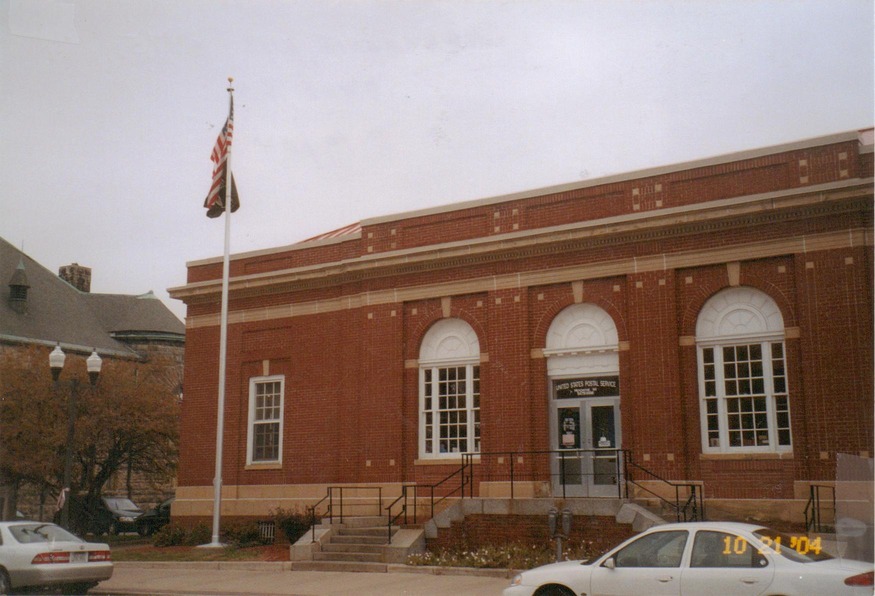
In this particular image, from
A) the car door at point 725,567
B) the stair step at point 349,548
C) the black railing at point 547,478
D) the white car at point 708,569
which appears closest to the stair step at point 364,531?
the black railing at point 547,478

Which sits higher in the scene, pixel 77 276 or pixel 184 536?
pixel 77 276

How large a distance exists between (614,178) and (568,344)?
4.23 m

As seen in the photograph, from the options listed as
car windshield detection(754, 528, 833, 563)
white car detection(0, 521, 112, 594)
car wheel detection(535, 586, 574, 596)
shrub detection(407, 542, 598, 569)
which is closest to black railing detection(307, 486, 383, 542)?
shrub detection(407, 542, 598, 569)

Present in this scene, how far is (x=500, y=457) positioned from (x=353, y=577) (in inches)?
208

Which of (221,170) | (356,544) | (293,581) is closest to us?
(293,581)

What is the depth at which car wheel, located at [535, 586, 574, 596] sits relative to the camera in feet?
39.7

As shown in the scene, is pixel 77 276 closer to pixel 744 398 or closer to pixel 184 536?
pixel 184 536

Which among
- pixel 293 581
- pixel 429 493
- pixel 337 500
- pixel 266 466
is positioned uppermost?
pixel 266 466

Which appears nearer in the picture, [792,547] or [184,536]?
[792,547]

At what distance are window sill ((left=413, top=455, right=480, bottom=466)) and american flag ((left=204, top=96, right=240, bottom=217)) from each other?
9151 mm

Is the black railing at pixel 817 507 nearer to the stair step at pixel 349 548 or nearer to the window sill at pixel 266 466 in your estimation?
the stair step at pixel 349 548

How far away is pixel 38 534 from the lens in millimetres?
16484

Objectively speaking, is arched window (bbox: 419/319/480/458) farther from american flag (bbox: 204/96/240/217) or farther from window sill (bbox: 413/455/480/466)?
american flag (bbox: 204/96/240/217)

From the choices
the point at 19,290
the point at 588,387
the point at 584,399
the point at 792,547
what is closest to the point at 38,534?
the point at 584,399
